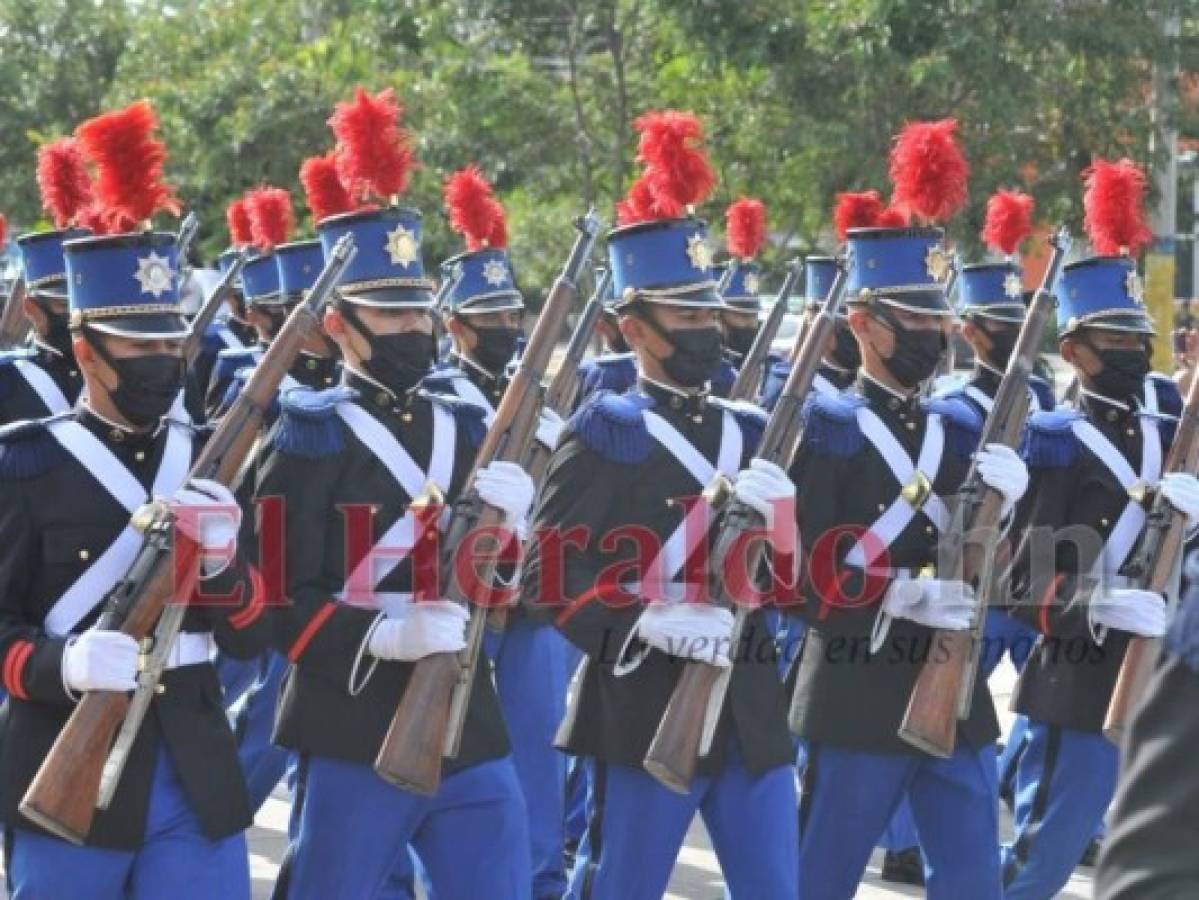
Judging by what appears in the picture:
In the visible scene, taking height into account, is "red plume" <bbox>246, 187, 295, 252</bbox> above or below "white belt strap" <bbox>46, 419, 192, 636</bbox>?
below

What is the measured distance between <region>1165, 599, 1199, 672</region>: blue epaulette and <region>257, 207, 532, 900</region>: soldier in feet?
10.1

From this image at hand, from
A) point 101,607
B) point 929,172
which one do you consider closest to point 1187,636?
point 101,607

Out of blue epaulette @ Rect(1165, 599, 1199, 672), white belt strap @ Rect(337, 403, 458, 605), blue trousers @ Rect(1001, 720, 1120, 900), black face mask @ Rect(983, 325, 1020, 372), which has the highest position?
blue epaulette @ Rect(1165, 599, 1199, 672)

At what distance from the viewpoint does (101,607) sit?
5348 mm

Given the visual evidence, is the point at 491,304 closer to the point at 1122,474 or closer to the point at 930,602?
the point at 1122,474

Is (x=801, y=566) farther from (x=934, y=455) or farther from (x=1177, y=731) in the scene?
(x=1177, y=731)

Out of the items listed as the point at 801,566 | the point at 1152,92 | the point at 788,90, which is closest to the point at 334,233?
the point at 801,566

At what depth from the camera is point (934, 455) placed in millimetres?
6945

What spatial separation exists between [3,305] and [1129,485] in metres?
5.44

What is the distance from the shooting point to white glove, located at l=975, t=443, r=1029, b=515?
→ 6.73 meters

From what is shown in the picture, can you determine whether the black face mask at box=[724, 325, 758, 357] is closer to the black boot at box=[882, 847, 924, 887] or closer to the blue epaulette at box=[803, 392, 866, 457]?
the black boot at box=[882, 847, 924, 887]

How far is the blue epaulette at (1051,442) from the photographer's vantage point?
24.8 ft

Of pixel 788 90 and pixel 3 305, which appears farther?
pixel 788 90

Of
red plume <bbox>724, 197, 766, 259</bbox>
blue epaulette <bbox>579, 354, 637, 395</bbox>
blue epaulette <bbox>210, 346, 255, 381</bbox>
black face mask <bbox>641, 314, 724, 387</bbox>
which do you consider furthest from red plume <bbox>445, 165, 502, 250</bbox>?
black face mask <bbox>641, 314, 724, 387</bbox>
